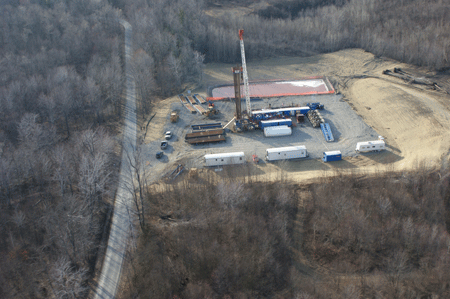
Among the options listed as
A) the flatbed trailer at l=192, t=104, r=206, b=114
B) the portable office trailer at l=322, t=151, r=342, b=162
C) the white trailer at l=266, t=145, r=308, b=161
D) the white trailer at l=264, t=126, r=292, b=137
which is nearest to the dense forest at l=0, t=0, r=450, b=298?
the flatbed trailer at l=192, t=104, r=206, b=114

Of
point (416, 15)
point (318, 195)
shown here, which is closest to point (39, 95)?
point (318, 195)

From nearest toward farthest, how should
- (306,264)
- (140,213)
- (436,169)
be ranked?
(306,264) < (140,213) < (436,169)

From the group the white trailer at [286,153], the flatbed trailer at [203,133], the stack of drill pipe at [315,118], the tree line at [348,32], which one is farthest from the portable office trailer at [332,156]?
the tree line at [348,32]

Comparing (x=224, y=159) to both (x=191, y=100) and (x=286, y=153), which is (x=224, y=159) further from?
(x=191, y=100)

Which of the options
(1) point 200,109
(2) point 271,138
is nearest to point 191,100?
(1) point 200,109

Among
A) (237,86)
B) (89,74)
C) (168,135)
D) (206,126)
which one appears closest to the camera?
(168,135)

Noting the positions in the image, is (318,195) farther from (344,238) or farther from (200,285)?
(200,285)

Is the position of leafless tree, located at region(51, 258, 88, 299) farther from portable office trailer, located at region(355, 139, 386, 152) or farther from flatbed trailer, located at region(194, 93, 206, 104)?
flatbed trailer, located at region(194, 93, 206, 104)
